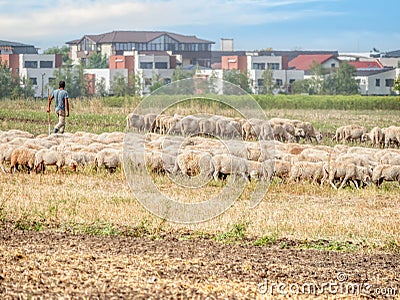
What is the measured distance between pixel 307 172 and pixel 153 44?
4850 inches

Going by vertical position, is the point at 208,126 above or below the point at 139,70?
below

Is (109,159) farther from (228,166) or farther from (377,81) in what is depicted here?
(377,81)

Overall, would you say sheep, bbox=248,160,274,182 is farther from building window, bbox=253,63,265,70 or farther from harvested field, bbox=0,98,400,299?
building window, bbox=253,63,265,70

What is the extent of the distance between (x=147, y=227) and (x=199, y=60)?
129 m

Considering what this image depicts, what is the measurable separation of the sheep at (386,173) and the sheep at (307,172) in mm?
1323

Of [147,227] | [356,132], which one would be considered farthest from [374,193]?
[356,132]

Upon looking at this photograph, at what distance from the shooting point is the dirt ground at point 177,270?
9289 millimetres

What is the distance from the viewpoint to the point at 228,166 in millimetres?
20781

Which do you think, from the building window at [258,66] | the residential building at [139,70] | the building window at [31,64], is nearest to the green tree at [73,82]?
the residential building at [139,70]

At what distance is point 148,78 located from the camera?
108375mm

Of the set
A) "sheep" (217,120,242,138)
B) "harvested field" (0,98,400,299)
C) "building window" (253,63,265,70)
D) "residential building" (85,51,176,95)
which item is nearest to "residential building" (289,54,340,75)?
"building window" (253,63,265,70)

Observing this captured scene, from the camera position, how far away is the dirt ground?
30.5ft

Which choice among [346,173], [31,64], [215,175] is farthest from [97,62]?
[346,173]

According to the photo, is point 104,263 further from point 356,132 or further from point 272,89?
point 272,89
